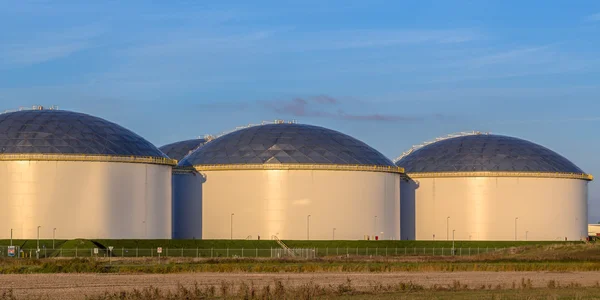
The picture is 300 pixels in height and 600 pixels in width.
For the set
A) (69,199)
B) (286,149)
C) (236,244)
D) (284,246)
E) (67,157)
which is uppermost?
(286,149)

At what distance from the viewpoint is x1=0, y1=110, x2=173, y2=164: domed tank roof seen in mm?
91125

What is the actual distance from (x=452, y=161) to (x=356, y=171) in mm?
17613

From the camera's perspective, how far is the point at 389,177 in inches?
4161

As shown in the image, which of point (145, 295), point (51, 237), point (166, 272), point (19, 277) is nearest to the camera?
point (145, 295)

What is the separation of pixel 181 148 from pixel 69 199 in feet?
138

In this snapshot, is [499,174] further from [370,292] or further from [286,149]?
[370,292]

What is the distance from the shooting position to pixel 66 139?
92438mm

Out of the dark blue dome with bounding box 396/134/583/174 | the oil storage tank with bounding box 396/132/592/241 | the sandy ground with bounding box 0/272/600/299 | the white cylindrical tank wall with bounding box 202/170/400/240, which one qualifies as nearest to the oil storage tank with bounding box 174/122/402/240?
the white cylindrical tank wall with bounding box 202/170/400/240

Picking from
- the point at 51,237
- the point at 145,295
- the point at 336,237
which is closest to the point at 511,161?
the point at 336,237

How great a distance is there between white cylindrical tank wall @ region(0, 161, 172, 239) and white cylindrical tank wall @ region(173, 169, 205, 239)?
35.4 feet

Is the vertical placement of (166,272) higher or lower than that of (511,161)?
lower

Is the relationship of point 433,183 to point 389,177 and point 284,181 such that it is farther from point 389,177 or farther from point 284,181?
point 284,181

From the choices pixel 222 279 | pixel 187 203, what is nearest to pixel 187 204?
pixel 187 203

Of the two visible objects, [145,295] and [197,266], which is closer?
[145,295]
